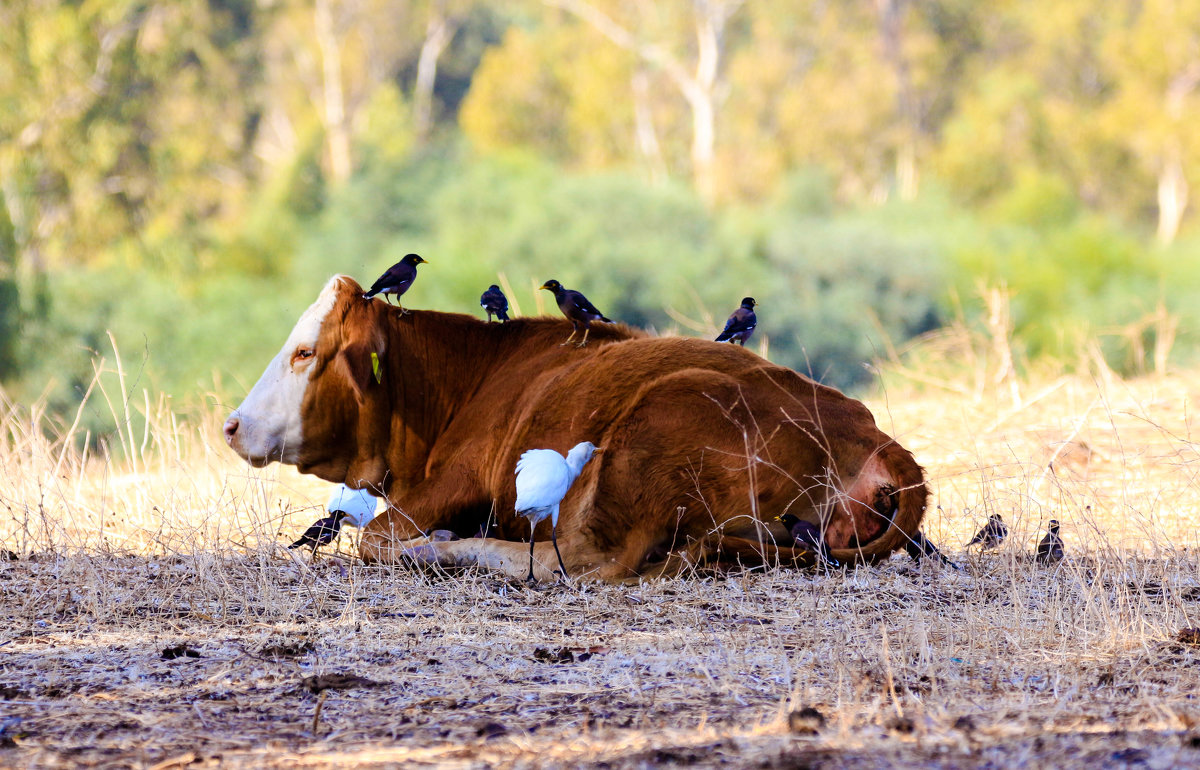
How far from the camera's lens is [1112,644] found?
3420mm

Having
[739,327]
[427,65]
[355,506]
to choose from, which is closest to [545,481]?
[355,506]

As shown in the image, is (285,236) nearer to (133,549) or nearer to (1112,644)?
(133,549)

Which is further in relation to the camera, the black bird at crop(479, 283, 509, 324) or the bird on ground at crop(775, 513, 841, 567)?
the black bird at crop(479, 283, 509, 324)

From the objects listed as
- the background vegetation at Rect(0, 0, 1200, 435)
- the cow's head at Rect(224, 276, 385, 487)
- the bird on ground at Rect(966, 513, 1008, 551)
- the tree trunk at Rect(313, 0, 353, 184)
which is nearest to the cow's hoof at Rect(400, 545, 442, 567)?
the cow's head at Rect(224, 276, 385, 487)

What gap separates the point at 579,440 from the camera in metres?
4.36

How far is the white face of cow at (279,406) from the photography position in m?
4.75

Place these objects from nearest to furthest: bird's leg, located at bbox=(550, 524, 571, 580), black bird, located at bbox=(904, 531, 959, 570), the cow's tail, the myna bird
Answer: bird's leg, located at bbox=(550, 524, 571, 580) < the cow's tail < black bird, located at bbox=(904, 531, 959, 570) < the myna bird

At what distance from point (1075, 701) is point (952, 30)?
3835 cm

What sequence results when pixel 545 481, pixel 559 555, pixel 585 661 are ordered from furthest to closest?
pixel 559 555
pixel 545 481
pixel 585 661

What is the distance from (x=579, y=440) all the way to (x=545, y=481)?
0.39 metres

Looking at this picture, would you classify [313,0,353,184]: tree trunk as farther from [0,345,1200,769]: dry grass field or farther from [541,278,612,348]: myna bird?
[541,278,612,348]: myna bird

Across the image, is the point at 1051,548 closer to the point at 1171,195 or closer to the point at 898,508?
the point at 898,508

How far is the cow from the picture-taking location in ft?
14.0

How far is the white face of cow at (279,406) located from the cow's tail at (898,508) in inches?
78.4
